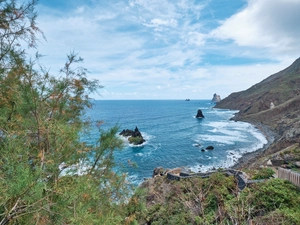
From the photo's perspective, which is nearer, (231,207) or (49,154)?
(49,154)

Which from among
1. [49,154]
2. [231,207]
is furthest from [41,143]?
[231,207]

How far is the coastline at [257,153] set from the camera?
85.5 ft

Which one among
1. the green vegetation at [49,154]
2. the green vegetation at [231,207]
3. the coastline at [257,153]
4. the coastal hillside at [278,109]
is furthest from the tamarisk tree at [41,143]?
the coastal hillside at [278,109]

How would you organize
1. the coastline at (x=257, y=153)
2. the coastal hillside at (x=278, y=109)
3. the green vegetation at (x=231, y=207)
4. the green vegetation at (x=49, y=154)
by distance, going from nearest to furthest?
1. the green vegetation at (x=49, y=154)
2. the green vegetation at (x=231, y=207)
3. the coastline at (x=257, y=153)
4. the coastal hillside at (x=278, y=109)

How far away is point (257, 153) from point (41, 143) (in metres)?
33.3

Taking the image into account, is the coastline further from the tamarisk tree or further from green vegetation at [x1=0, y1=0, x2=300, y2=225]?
the tamarisk tree

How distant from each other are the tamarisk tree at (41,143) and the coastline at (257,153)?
24162 millimetres

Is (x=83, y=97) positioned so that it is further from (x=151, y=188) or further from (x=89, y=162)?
(x=151, y=188)

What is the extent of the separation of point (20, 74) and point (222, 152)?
3265 centimetres

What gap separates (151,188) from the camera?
15109mm

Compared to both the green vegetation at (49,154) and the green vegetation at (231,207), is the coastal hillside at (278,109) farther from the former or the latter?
the green vegetation at (49,154)

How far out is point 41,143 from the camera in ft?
12.1

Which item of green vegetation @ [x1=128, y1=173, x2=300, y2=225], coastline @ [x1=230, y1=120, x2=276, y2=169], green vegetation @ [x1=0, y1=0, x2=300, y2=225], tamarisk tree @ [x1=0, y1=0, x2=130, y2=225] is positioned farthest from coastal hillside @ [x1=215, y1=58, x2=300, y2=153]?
tamarisk tree @ [x1=0, y1=0, x2=130, y2=225]

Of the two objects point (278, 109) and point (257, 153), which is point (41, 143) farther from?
point (278, 109)
